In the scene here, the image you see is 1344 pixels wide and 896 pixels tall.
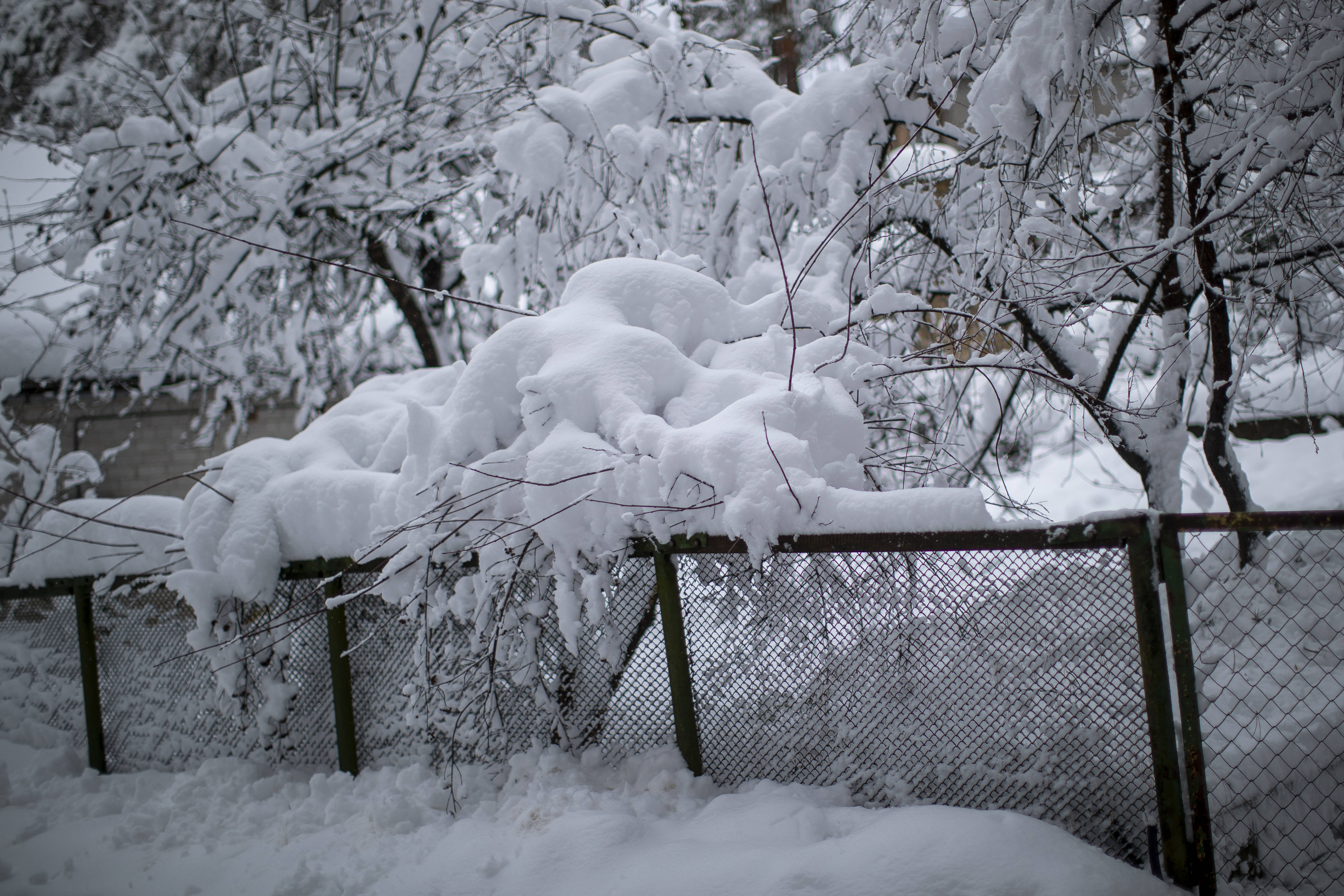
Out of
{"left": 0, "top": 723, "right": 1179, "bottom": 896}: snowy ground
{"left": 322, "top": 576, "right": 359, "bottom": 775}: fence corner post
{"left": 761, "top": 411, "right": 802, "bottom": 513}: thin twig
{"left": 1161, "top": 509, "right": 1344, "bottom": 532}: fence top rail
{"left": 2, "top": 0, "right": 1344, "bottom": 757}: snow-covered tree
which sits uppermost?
{"left": 2, "top": 0, "right": 1344, "bottom": 757}: snow-covered tree

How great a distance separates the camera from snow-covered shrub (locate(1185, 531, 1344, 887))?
2.30 metres

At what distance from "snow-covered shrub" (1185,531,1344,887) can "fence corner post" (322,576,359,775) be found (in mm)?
3267

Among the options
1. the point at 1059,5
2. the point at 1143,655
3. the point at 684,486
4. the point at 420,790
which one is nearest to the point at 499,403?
the point at 684,486

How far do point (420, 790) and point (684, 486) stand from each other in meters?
1.75

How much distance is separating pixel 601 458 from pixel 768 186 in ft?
8.94

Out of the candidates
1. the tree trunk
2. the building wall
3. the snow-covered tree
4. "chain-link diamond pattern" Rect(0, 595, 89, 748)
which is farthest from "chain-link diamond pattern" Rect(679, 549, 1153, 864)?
the building wall

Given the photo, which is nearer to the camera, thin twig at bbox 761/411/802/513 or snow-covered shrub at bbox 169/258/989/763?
thin twig at bbox 761/411/802/513

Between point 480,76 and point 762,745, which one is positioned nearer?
point 762,745

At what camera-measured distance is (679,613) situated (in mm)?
2695

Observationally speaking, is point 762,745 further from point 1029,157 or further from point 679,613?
point 1029,157

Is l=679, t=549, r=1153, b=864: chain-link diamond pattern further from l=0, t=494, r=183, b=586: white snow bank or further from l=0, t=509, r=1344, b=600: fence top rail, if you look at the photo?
l=0, t=494, r=183, b=586: white snow bank

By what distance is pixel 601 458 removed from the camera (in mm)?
2689

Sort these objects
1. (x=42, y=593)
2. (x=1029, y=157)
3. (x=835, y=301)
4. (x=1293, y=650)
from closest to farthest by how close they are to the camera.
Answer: (x=1293, y=650)
(x=1029, y=157)
(x=835, y=301)
(x=42, y=593)

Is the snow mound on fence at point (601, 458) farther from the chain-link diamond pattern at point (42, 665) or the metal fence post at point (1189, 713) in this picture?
the chain-link diamond pattern at point (42, 665)
